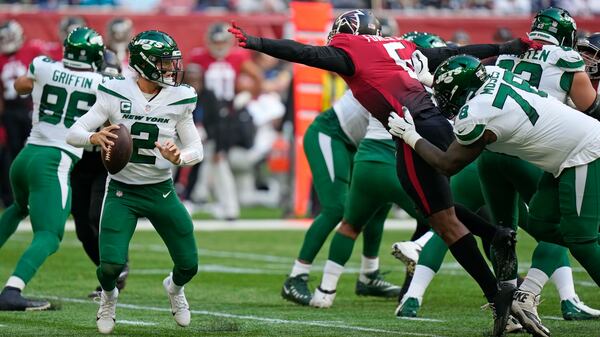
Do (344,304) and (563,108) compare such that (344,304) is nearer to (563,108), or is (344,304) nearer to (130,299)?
(130,299)

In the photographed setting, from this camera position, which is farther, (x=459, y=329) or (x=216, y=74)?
(x=216, y=74)

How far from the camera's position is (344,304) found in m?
8.07

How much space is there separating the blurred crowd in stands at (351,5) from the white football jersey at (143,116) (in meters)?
11.1

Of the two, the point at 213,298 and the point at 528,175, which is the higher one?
the point at 528,175

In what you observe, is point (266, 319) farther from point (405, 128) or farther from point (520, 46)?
point (520, 46)

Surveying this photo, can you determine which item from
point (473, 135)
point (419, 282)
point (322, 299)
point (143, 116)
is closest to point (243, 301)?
point (322, 299)

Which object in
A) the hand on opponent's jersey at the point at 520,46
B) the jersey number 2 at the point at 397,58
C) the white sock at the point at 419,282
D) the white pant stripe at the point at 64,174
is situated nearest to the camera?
the jersey number 2 at the point at 397,58

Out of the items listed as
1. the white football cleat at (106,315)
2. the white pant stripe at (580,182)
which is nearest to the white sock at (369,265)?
the white football cleat at (106,315)

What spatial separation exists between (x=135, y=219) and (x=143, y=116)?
60cm

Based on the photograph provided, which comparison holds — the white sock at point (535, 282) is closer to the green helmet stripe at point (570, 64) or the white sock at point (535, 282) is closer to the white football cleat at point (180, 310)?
the green helmet stripe at point (570, 64)

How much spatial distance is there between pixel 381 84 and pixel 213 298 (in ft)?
7.85

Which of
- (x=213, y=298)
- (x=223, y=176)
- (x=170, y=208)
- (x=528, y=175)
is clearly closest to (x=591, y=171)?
(x=528, y=175)

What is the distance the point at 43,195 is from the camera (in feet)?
25.2

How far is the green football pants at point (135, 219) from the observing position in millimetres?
6457
